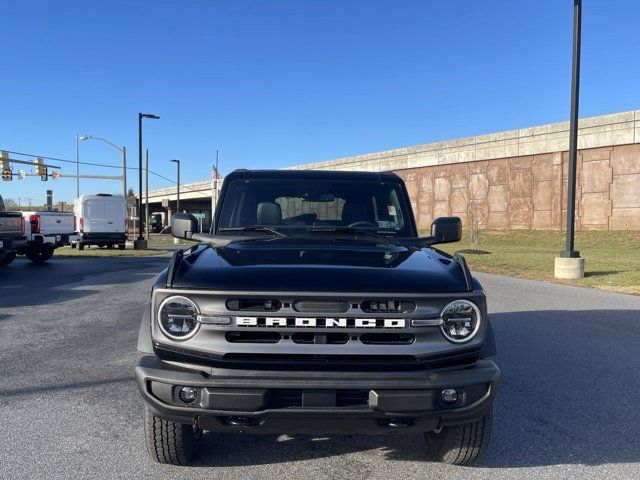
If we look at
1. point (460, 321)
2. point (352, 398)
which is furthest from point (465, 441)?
point (352, 398)

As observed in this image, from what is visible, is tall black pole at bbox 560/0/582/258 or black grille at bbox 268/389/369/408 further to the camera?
tall black pole at bbox 560/0/582/258

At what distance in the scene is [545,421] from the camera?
4.12 m

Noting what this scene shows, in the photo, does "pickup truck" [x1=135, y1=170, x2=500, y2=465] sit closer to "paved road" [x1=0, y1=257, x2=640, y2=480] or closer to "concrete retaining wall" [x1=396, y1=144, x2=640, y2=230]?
"paved road" [x1=0, y1=257, x2=640, y2=480]

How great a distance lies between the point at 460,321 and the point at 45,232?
18.0 metres

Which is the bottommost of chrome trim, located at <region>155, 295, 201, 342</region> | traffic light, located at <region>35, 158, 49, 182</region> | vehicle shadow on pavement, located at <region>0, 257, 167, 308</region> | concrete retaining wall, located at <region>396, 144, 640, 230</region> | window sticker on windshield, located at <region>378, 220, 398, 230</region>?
vehicle shadow on pavement, located at <region>0, 257, 167, 308</region>

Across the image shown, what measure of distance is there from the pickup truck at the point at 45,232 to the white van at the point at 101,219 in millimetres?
6482

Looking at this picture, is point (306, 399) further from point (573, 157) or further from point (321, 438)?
point (573, 157)

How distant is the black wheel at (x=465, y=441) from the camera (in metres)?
3.17

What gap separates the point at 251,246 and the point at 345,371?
1.31m

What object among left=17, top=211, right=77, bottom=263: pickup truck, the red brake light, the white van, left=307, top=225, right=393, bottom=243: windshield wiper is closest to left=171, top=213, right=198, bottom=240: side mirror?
left=307, top=225, right=393, bottom=243: windshield wiper

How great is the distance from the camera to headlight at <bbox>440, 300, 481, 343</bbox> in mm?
2830

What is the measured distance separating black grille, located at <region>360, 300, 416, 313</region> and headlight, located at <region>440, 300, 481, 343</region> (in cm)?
19

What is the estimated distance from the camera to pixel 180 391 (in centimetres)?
272

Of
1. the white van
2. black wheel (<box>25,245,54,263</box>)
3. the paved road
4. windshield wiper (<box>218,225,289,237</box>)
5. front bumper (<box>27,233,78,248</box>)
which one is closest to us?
the paved road
